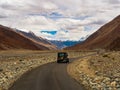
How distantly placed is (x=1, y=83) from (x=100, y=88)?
9.55 metres

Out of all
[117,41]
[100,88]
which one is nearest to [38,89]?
[100,88]

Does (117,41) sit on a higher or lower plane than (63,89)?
higher

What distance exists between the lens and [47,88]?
77.6 feet

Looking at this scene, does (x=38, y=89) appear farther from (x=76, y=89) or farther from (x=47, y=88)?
(x=76, y=89)

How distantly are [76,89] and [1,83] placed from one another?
8419 mm

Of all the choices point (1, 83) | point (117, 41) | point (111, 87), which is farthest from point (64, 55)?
point (117, 41)

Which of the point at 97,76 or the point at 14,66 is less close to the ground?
the point at 14,66

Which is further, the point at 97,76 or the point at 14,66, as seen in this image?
the point at 14,66

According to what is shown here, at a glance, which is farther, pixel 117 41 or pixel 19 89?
pixel 117 41

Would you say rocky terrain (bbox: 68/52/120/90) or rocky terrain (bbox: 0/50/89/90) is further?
rocky terrain (bbox: 0/50/89/90)

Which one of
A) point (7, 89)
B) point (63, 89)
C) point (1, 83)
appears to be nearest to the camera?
point (63, 89)

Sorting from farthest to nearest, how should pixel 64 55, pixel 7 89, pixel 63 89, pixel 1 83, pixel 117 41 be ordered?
1. pixel 117 41
2. pixel 64 55
3. pixel 1 83
4. pixel 7 89
5. pixel 63 89

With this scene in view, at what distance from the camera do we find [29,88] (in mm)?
23906

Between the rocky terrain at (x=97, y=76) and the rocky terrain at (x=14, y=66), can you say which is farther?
the rocky terrain at (x=14, y=66)
